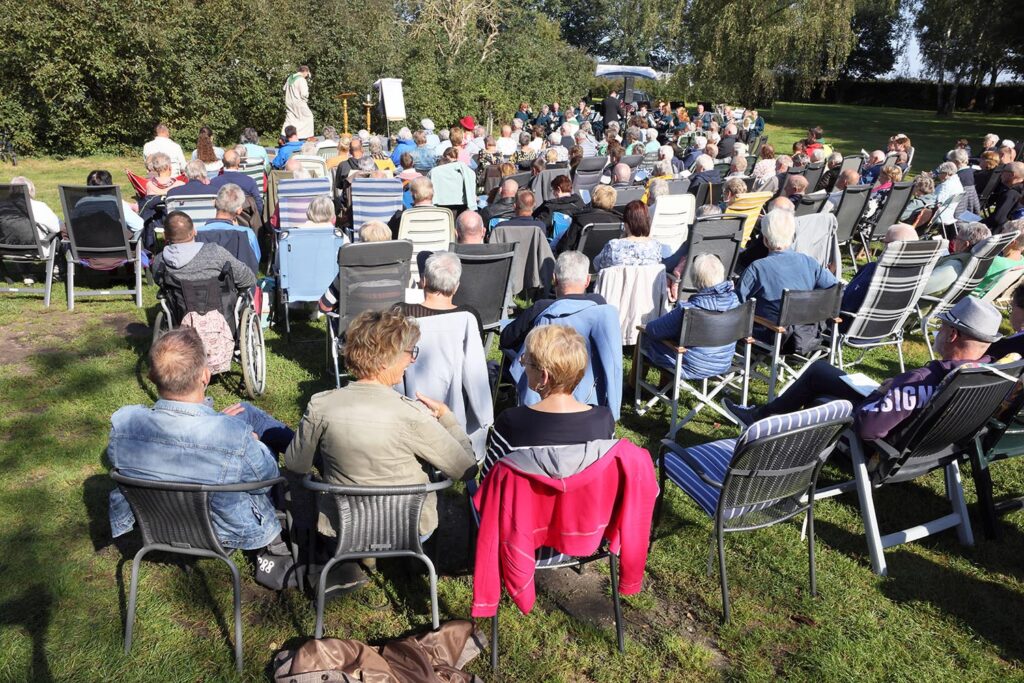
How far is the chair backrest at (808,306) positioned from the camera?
521 centimetres

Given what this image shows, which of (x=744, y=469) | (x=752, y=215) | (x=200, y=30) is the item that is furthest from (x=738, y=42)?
(x=744, y=469)

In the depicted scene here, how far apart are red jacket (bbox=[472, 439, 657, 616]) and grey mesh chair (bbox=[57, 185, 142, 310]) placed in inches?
218

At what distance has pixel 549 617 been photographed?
11.4ft

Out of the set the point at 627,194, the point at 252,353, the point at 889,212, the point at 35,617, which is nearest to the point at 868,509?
the point at 35,617

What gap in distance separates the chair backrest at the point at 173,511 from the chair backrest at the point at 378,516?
0.40 metres

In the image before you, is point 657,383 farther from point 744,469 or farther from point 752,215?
point 752,215

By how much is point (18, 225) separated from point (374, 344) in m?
5.89

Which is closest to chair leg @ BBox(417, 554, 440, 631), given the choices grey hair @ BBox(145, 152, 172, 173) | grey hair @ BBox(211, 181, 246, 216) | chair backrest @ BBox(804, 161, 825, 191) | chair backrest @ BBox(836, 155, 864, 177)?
grey hair @ BBox(211, 181, 246, 216)

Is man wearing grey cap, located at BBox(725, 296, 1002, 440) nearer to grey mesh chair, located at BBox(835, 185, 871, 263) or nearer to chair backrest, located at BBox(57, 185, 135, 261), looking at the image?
grey mesh chair, located at BBox(835, 185, 871, 263)

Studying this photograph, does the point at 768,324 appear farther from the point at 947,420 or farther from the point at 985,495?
the point at 947,420

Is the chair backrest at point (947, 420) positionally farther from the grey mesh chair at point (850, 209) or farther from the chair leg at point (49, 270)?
the chair leg at point (49, 270)

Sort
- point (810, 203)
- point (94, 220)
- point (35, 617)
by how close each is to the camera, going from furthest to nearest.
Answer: point (810, 203)
point (94, 220)
point (35, 617)

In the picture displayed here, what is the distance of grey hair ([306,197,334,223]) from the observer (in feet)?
20.9

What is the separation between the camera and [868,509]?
385 cm
